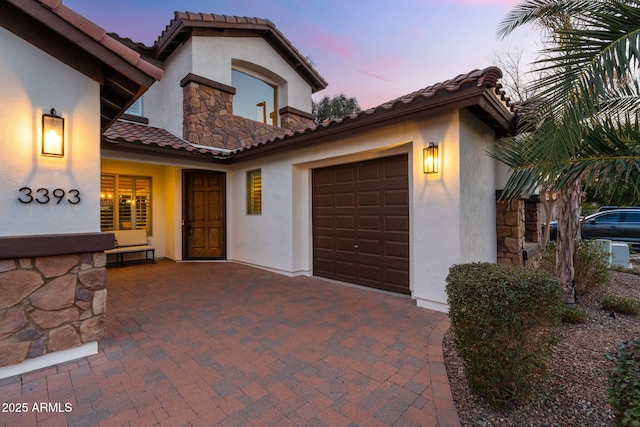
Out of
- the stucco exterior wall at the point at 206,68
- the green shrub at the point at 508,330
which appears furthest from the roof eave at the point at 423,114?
the stucco exterior wall at the point at 206,68

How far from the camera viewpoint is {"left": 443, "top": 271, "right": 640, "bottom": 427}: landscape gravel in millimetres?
2119

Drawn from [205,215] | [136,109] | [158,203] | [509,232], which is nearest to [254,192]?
[205,215]

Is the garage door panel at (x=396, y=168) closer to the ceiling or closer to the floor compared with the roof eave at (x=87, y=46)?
closer to the floor

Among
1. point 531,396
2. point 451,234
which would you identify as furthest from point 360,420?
point 451,234

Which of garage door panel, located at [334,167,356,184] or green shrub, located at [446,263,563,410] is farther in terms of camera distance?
garage door panel, located at [334,167,356,184]

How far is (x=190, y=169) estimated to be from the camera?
8.69 m

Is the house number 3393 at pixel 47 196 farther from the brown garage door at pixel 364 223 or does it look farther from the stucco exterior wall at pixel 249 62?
the stucco exterior wall at pixel 249 62

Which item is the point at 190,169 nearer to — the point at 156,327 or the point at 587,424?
the point at 156,327

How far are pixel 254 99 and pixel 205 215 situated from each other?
475cm

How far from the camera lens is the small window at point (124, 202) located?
8.11 m

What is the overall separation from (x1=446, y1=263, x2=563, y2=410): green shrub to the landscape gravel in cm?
13

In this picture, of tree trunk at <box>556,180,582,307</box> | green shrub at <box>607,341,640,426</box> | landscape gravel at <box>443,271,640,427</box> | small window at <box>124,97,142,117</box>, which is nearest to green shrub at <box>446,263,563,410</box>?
landscape gravel at <box>443,271,640,427</box>

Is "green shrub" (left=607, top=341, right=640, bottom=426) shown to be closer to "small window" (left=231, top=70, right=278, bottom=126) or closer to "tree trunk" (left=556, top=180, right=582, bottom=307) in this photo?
"tree trunk" (left=556, top=180, right=582, bottom=307)

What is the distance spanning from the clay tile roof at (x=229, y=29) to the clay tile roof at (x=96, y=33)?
6897 mm
